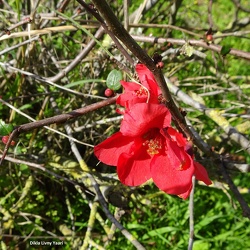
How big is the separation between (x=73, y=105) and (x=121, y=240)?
64cm

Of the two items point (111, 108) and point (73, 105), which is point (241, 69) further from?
point (73, 105)

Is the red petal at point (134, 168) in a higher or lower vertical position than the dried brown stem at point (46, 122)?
lower

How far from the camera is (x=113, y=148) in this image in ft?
2.46

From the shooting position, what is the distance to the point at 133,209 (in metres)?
1.74

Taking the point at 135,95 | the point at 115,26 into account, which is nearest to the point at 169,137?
the point at 135,95

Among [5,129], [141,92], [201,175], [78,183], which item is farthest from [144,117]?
[78,183]

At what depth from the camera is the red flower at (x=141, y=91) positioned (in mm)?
659

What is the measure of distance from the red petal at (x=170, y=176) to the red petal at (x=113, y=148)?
7cm

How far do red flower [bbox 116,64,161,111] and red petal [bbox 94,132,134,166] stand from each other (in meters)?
0.08

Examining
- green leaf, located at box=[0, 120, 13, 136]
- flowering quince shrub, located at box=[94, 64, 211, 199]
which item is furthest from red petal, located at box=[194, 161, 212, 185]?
green leaf, located at box=[0, 120, 13, 136]

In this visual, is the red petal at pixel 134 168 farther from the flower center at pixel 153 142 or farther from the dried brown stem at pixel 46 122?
the dried brown stem at pixel 46 122

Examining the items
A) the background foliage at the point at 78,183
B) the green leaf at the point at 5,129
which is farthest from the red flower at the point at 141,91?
the background foliage at the point at 78,183

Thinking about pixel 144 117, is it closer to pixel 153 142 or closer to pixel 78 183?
pixel 153 142

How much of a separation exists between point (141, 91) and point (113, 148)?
0.14 metres
